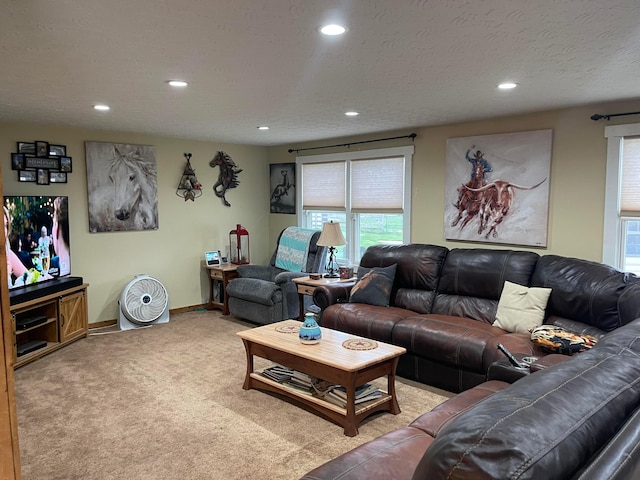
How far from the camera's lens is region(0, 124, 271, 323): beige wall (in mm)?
5152

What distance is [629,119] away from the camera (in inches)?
147

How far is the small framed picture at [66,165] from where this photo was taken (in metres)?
5.06

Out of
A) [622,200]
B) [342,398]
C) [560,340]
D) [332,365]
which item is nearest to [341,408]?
[342,398]

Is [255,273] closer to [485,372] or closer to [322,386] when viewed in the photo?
[322,386]

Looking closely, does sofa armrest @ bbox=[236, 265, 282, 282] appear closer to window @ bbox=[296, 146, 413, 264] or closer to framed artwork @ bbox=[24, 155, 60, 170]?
window @ bbox=[296, 146, 413, 264]

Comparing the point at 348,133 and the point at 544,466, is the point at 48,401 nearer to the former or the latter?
the point at 544,466

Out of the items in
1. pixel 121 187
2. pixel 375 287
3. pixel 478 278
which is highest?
pixel 121 187

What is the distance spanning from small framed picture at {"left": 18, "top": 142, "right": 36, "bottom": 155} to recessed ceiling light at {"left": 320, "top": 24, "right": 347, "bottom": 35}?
4.03m

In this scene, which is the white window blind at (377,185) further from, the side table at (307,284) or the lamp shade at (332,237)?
the side table at (307,284)

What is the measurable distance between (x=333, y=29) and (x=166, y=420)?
2.66 meters

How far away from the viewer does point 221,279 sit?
6.09 m

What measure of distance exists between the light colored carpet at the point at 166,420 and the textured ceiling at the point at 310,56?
227 cm

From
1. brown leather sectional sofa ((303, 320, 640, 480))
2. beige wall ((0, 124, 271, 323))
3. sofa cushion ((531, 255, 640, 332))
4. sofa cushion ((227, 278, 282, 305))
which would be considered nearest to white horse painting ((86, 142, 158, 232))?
beige wall ((0, 124, 271, 323))

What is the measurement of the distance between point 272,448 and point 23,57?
2625 mm
